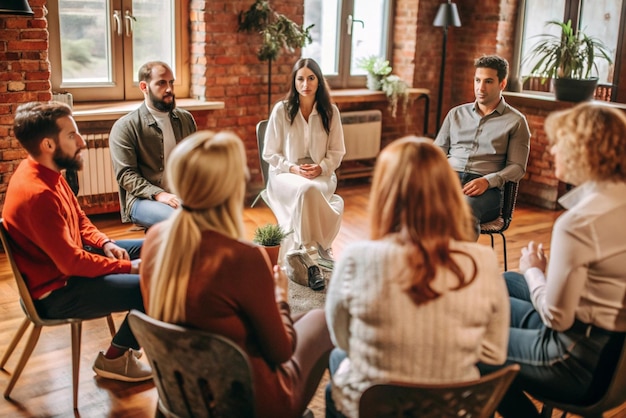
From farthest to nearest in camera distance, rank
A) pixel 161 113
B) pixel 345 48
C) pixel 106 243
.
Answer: pixel 345 48, pixel 161 113, pixel 106 243

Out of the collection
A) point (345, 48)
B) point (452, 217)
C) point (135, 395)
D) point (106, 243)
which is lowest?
point (135, 395)

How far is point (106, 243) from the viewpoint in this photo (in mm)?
2996

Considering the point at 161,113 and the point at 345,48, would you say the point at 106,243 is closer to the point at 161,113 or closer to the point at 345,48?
the point at 161,113

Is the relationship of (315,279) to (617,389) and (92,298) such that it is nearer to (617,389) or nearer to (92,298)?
(92,298)

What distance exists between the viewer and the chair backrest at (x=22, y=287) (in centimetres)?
249

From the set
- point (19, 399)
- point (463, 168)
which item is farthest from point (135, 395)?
point (463, 168)

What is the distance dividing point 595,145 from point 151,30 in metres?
4.17

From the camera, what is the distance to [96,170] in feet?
16.8

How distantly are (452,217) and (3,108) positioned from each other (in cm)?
364

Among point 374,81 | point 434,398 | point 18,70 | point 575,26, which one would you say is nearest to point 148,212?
point 18,70

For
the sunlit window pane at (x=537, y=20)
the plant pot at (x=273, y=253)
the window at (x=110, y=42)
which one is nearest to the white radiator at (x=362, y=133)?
the sunlit window pane at (x=537, y=20)

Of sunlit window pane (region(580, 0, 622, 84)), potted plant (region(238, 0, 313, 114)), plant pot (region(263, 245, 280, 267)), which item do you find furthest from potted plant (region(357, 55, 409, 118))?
plant pot (region(263, 245, 280, 267))

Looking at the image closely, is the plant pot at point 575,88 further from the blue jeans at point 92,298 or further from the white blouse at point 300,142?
the blue jeans at point 92,298

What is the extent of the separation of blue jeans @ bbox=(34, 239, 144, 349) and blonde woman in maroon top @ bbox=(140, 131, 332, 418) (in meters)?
0.79
